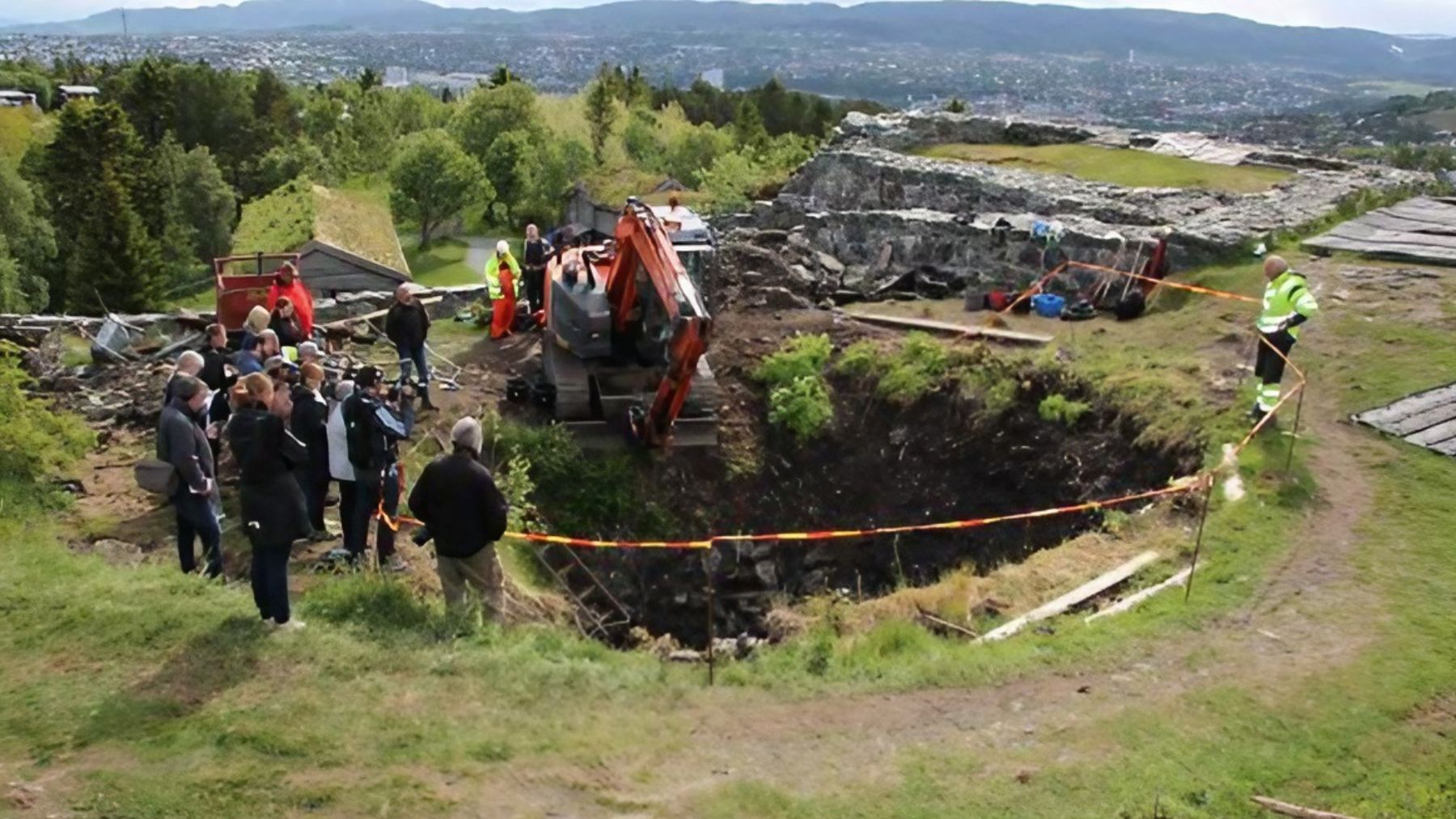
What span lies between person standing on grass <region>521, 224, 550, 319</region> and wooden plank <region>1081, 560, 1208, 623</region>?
1044 centimetres

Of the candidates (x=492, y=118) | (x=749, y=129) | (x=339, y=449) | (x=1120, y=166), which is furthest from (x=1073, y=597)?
(x=749, y=129)

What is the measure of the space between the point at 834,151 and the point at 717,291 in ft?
33.2

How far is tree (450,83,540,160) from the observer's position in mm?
60344

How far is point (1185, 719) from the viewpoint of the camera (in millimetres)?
8344

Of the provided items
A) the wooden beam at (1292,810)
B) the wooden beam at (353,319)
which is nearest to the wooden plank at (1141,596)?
the wooden beam at (1292,810)

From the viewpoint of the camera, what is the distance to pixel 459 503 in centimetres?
910

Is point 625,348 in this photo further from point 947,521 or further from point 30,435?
point 30,435

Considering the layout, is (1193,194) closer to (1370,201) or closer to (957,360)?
(1370,201)

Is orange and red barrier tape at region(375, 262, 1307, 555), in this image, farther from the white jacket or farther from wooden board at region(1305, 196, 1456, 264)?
wooden board at region(1305, 196, 1456, 264)

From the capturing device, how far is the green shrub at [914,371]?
55.0ft

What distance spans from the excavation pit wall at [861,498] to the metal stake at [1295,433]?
3.19 feet

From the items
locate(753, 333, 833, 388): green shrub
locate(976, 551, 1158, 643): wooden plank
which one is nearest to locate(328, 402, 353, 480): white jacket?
locate(976, 551, 1158, 643): wooden plank

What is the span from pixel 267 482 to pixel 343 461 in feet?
7.30

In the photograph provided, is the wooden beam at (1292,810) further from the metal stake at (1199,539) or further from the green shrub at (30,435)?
the green shrub at (30,435)
